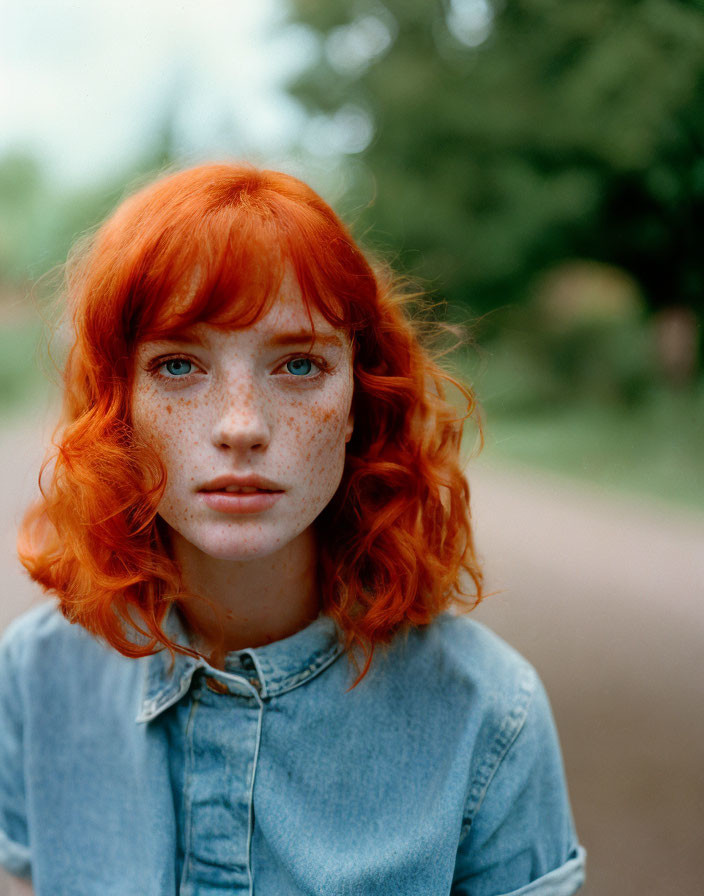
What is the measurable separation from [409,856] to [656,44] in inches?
54.9

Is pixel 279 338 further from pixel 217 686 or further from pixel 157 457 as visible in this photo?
pixel 217 686

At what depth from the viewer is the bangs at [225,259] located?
678mm

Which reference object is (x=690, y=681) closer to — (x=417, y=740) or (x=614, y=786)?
(x=614, y=786)

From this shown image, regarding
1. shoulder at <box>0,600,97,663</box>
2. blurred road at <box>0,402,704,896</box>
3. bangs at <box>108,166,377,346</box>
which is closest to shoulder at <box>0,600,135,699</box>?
shoulder at <box>0,600,97,663</box>

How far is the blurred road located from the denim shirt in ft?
0.56

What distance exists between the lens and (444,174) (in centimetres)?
337

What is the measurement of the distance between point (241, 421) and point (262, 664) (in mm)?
256

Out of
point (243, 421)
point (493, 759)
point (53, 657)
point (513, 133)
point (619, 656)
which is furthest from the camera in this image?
point (513, 133)

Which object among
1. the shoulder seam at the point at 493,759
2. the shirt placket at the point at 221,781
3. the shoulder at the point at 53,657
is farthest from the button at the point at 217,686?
the shoulder seam at the point at 493,759

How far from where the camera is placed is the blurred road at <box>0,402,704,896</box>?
127cm

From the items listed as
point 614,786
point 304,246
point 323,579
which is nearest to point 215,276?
point 304,246

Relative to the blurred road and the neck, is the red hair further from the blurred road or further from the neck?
the blurred road

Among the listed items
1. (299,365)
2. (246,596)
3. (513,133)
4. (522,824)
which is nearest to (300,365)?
(299,365)

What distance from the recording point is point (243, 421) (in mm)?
672
